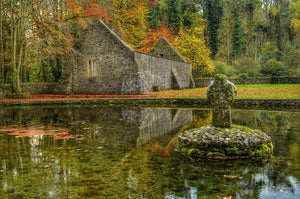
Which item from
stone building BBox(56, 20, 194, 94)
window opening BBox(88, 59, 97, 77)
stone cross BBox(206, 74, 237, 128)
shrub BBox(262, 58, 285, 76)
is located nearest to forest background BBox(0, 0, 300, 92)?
shrub BBox(262, 58, 285, 76)

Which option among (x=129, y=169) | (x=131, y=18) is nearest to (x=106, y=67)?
(x=131, y=18)

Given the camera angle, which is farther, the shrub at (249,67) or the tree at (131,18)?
the shrub at (249,67)

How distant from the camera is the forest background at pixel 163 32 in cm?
2230

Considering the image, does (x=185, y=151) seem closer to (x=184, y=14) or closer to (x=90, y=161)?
(x=90, y=161)

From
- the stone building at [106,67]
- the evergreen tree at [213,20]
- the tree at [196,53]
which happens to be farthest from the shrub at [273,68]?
the stone building at [106,67]

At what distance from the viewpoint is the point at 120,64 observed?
23547 mm

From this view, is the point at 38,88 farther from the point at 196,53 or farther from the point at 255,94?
the point at 196,53

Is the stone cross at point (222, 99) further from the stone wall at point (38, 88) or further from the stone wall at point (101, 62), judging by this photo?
the stone wall at point (38, 88)

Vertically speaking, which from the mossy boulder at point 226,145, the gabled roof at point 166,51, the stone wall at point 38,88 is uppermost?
the gabled roof at point 166,51

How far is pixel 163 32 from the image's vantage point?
39.5 m

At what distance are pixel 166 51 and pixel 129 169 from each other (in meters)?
28.9

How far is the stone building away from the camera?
22.9 metres

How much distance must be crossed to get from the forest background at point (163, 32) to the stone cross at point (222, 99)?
56.8 feet

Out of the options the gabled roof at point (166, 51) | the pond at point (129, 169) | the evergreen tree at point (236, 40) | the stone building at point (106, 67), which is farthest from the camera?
the evergreen tree at point (236, 40)
